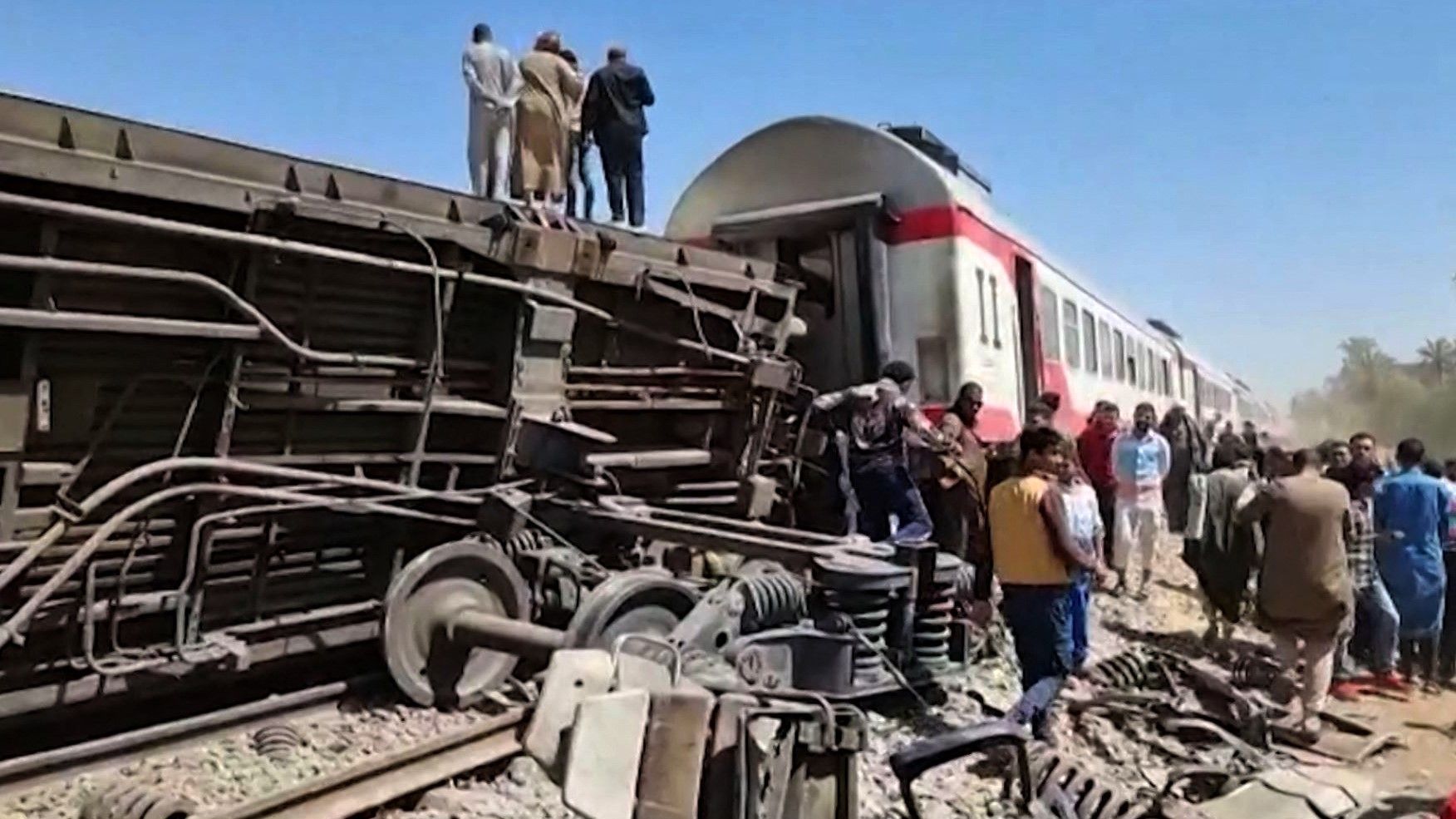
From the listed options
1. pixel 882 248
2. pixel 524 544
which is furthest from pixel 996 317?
pixel 524 544

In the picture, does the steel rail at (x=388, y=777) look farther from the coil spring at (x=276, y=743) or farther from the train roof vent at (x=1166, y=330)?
the train roof vent at (x=1166, y=330)

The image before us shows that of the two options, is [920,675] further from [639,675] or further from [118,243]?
[118,243]

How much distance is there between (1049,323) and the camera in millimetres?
11391

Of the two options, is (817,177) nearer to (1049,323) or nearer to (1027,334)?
(1027,334)

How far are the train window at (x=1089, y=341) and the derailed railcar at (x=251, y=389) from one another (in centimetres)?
724

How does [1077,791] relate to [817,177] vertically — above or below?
below

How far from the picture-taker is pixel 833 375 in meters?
9.15

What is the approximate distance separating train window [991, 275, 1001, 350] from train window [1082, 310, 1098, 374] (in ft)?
12.0

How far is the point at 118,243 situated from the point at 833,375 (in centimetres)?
532

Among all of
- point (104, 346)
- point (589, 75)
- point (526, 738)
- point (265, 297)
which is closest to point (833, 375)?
point (589, 75)

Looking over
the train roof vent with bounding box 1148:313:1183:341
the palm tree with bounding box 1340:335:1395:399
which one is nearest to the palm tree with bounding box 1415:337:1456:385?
the palm tree with bounding box 1340:335:1395:399

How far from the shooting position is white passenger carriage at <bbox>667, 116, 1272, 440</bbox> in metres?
8.74

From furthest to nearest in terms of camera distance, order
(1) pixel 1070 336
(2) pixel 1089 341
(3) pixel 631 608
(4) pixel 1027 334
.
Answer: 1. (2) pixel 1089 341
2. (1) pixel 1070 336
3. (4) pixel 1027 334
4. (3) pixel 631 608

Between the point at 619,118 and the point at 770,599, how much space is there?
5.02 meters
